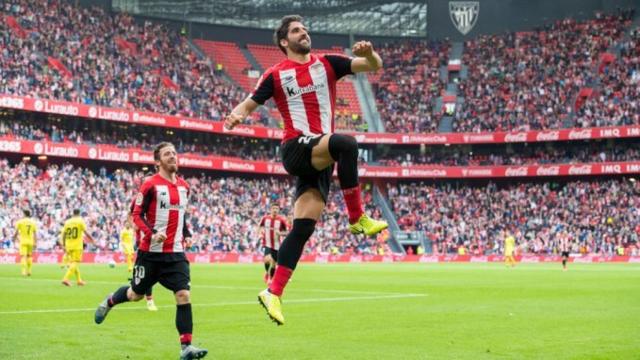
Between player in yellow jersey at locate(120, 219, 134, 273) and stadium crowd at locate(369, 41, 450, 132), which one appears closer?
player in yellow jersey at locate(120, 219, 134, 273)

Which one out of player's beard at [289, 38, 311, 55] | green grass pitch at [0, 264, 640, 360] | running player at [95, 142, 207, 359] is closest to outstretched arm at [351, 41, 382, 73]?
player's beard at [289, 38, 311, 55]

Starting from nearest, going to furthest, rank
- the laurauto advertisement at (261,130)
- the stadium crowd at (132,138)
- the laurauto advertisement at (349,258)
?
the laurauto advertisement at (349,258)
the laurauto advertisement at (261,130)
the stadium crowd at (132,138)

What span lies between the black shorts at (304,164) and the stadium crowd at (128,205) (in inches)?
1620

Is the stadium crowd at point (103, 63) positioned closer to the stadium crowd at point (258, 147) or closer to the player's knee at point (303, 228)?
the stadium crowd at point (258, 147)

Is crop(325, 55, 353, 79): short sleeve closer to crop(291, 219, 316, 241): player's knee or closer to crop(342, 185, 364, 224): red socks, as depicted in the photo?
crop(342, 185, 364, 224): red socks

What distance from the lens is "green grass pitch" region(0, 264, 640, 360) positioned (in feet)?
37.9

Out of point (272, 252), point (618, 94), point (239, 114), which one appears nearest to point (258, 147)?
point (618, 94)

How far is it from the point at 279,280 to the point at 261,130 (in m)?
64.4

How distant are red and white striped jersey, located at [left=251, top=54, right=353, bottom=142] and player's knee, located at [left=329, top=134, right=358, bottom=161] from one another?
426 millimetres

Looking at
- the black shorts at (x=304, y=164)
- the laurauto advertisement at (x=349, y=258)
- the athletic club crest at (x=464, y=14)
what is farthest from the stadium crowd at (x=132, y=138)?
the black shorts at (x=304, y=164)

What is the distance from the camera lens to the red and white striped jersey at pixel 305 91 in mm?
9359

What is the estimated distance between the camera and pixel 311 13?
83.4m

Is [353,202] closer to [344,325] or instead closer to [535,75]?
[344,325]

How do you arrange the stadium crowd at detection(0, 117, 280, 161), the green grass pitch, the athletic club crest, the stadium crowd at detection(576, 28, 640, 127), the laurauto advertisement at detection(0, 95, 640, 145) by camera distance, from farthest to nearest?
the athletic club crest < the stadium crowd at detection(576, 28, 640, 127) < the stadium crowd at detection(0, 117, 280, 161) < the laurauto advertisement at detection(0, 95, 640, 145) < the green grass pitch
